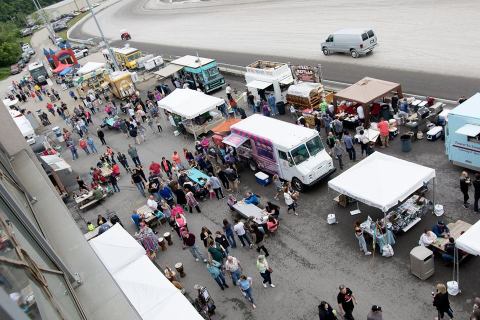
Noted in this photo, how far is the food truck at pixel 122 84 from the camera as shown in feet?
129

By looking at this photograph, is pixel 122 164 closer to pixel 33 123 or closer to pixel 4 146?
pixel 4 146

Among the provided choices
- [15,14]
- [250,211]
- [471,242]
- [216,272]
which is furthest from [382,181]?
[15,14]

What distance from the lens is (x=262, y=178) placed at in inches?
818

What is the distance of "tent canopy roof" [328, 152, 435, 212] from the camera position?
579 inches

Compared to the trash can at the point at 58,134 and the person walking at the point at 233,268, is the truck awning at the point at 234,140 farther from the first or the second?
the trash can at the point at 58,134

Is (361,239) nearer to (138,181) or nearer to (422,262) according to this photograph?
(422,262)

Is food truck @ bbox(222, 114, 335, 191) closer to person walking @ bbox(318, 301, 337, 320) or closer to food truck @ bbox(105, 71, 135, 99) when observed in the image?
person walking @ bbox(318, 301, 337, 320)

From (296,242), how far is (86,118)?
26623 millimetres

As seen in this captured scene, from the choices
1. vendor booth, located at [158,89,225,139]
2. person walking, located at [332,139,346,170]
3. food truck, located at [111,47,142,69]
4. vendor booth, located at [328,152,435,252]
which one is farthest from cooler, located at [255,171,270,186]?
food truck, located at [111,47,142,69]

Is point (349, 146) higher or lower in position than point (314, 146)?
lower

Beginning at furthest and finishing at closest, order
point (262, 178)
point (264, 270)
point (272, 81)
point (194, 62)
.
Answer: point (194, 62) → point (272, 81) → point (262, 178) → point (264, 270)

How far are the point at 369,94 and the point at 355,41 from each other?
38.9 ft

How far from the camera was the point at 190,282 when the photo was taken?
53.9 feet

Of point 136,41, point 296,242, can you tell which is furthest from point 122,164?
point 136,41
